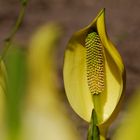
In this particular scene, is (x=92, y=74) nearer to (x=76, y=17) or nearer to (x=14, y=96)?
(x=14, y=96)

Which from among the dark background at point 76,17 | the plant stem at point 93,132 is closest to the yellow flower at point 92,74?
the plant stem at point 93,132

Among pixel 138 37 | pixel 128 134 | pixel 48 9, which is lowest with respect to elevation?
pixel 128 134

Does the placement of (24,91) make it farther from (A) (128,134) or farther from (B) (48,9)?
(B) (48,9)

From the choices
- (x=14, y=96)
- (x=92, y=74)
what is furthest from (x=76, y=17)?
(x=14, y=96)

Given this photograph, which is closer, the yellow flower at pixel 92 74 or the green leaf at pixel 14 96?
the green leaf at pixel 14 96

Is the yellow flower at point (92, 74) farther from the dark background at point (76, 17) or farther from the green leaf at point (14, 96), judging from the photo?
the dark background at point (76, 17)

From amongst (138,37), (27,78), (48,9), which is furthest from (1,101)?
(48,9)

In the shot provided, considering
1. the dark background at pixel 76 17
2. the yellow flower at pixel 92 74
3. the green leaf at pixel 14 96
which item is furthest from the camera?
the dark background at pixel 76 17

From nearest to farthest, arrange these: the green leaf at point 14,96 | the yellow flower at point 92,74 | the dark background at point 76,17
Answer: the green leaf at point 14,96
the yellow flower at point 92,74
the dark background at point 76,17

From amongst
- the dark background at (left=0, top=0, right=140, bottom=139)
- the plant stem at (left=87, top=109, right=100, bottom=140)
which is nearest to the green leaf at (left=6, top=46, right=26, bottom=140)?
the plant stem at (left=87, top=109, right=100, bottom=140)

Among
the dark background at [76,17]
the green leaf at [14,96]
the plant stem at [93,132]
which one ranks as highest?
the dark background at [76,17]
